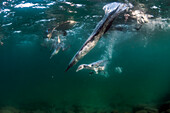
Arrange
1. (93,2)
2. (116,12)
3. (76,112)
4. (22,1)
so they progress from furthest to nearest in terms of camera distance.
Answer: (76,112), (93,2), (22,1), (116,12)

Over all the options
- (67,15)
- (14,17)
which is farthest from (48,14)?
(14,17)

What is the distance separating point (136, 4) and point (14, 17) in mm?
14532

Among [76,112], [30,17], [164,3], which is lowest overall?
[76,112]

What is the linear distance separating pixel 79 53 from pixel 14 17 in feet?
59.8

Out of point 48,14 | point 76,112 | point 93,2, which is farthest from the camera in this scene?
point 76,112

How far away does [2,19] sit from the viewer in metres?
16.7

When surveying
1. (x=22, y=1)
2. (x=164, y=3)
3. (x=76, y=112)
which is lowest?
(x=76, y=112)

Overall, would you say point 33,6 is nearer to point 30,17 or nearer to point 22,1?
point 22,1

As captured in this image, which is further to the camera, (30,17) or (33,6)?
(30,17)

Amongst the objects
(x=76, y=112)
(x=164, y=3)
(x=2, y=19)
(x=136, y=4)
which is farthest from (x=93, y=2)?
(x=76, y=112)

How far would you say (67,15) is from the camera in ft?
56.7

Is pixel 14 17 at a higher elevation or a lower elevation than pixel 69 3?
lower

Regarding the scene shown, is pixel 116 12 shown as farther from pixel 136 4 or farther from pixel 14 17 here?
pixel 14 17

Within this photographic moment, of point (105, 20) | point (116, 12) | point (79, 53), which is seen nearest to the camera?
point (79, 53)
